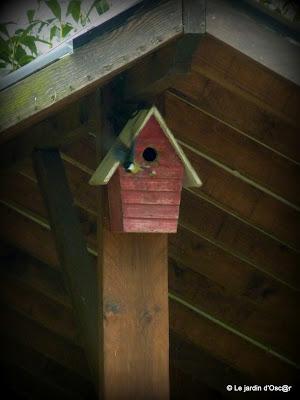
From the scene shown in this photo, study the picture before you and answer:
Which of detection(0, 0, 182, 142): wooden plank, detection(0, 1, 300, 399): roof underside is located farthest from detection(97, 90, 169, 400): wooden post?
detection(0, 1, 300, 399): roof underside

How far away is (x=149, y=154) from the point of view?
2.85 meters

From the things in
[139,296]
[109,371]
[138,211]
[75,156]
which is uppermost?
[75,156]

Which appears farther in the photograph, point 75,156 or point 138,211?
point 75,156

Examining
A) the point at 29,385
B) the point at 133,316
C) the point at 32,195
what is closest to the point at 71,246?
the point at 133,316

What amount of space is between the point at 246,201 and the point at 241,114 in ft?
1.56

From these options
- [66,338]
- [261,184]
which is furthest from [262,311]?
[66,338]

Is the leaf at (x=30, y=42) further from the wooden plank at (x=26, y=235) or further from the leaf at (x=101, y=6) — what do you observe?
the wooden plank at (x=26, y=235)

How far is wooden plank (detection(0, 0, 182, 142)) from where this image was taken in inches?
104

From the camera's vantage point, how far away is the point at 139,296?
286 centimetres

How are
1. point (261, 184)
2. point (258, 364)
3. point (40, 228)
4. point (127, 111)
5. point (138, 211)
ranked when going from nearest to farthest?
point (138, 211)
point (127, 111)
point (261, 184)
point (40, 228)
point (258, 364)

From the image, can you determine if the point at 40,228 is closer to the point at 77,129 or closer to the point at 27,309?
the point at 27,309

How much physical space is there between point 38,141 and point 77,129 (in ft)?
0.79

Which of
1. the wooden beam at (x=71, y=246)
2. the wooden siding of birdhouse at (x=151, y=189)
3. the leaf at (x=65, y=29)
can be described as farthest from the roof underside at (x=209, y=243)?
the wooden siding of birdhouse at (x=151, y=189)

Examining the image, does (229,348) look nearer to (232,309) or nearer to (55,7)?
(232,309)
